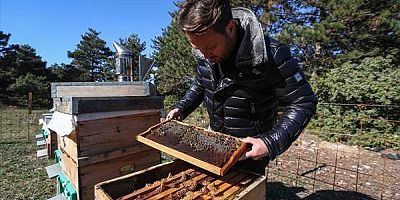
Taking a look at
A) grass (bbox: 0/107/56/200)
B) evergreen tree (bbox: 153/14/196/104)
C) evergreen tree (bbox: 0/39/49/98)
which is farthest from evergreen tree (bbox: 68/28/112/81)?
grass (bbox: 0/107/56/200)

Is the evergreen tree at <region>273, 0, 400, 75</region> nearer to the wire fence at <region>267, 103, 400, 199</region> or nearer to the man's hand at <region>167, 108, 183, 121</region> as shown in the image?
the wire fence at <region>267, 103, 400, 199</region>

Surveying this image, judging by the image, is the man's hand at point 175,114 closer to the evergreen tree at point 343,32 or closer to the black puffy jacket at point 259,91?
the black puffy jacket at point 259,91

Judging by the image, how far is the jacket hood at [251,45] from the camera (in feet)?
4.39

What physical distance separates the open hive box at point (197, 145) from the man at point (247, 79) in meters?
0.09

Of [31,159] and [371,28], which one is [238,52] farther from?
[371,28]

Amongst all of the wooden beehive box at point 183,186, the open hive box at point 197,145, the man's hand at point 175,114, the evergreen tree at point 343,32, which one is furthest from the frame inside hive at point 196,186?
the evergreen tree at point 343,32

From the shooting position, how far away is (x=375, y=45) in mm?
8805

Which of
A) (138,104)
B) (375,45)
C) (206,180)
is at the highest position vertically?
(375,45)

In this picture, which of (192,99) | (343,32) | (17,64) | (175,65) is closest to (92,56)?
(17,64)

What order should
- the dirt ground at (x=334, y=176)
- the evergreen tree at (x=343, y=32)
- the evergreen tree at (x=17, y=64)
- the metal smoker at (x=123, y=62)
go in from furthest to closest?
the evergreen tree at (x=17, y=64) < the evergreen tree at (x=343, y=32) < the dirt ground at (x=334, y=176) < the metal smoker at (x=123, y=62)

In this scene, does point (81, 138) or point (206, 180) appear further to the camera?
point (81, 138)

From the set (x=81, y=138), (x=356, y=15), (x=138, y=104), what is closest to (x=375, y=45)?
(x=356, y=15)

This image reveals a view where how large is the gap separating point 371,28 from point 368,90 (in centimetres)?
292

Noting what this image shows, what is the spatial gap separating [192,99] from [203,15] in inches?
32.1
